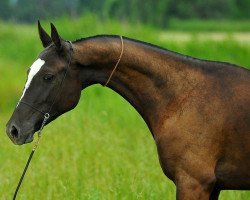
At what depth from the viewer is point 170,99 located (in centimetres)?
530

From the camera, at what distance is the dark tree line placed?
58.8 metres

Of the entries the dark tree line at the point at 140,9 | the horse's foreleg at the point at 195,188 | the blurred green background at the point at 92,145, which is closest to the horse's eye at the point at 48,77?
the horse's foreleg at the point at 195,188

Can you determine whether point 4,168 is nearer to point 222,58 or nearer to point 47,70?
point 47,70

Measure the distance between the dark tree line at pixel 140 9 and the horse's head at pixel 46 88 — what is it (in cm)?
5119

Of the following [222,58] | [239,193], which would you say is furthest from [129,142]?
[222,58]

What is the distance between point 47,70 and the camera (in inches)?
205

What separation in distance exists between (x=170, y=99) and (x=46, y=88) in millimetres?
861

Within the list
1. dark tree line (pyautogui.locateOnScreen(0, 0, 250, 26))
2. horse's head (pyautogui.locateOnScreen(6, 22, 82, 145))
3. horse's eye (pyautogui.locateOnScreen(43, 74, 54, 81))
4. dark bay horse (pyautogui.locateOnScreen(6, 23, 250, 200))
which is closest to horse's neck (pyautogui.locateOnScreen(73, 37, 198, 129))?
dark bay horse (pyautogui.locateOnScreen(6, 23, 250, 200))

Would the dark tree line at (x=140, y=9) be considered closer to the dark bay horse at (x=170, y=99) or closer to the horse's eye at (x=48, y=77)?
the dark bay horse at (x=170, y=99)

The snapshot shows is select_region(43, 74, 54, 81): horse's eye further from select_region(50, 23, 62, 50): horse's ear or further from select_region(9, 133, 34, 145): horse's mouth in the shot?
select_region(9, 133, 34, 145): horse's mouth

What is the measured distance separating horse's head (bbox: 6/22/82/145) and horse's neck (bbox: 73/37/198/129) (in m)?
0.12

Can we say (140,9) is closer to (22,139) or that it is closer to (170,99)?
(170,99)

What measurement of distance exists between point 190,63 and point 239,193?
8.54ft

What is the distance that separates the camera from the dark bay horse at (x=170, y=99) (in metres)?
5.12
